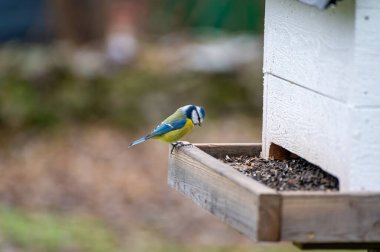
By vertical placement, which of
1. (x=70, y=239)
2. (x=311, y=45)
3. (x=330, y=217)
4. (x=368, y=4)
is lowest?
(x=70, y=239)

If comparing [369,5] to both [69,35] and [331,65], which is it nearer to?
[331,65]

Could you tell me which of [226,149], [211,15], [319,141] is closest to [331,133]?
[319,141]

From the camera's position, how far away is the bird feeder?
9.39 feet

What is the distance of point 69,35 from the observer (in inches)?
486

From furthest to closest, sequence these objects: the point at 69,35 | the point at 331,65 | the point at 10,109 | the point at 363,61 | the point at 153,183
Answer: the point at 69,35 < the point at 10,109 < the point at 153,183 < the point at 331,65 < the point at 363,61

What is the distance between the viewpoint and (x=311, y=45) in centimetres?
350

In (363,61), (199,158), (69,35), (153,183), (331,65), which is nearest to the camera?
(363,61)

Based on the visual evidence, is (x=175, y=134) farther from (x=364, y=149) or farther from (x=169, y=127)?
(x=364, y=149)

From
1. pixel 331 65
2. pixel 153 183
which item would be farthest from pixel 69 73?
pixel 331 65

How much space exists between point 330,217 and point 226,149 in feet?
4.46

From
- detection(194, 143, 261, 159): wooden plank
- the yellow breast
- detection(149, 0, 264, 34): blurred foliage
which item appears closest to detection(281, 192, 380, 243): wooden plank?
detection(194, 143, 261, 159): wooden plank

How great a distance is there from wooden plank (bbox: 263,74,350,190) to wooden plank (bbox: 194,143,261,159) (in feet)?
0.37

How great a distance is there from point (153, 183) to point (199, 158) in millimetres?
6049

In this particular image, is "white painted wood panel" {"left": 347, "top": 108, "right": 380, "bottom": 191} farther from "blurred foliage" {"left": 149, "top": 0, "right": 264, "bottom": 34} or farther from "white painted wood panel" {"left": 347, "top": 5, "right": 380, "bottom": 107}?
"blurred foliage" {"left": 149, "top": 0, "right": 264, "bottom": 34}
